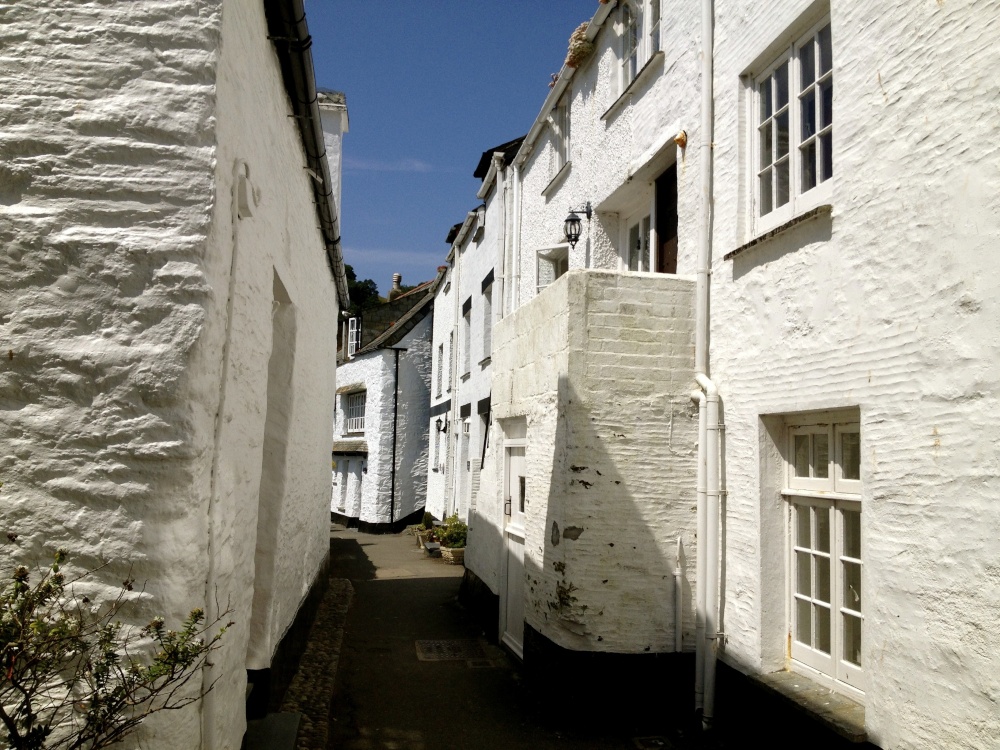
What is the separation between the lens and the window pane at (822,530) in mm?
5332

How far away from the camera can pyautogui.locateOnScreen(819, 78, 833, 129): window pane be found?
537cm

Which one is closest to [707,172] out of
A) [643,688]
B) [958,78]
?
[958,78]

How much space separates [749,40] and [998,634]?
4437mm

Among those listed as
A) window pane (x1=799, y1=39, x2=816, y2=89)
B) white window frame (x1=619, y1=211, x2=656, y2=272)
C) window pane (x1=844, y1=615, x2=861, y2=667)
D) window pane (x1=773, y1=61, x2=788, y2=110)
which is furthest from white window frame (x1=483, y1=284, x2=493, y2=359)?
window pane (x1=844, y1=615, x2=861, y2=667)

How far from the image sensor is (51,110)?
343 cm

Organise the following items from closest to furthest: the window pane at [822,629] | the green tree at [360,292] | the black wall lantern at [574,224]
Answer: the window pane at [822,629] → the black wall lantern at [574,224] → the green tree at [360,292]

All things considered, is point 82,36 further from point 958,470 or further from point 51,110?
point 958,470

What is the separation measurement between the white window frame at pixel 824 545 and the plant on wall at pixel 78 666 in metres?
3.60

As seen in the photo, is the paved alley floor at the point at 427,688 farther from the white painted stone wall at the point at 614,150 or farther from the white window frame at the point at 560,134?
the white window frame at the point at 560,134

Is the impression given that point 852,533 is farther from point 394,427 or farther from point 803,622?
point 394,427

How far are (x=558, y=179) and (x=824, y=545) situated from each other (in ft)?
21.6

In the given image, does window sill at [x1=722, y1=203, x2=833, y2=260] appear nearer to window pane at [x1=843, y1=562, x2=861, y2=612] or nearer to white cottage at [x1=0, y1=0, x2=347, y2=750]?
window pane at [x1=843, y1=562, x2=861, y2=612]

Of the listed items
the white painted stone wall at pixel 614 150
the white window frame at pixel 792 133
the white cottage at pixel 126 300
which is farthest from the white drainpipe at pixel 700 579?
the white cottage at pixel 126 300

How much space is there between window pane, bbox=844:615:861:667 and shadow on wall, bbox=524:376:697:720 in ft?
5.39
